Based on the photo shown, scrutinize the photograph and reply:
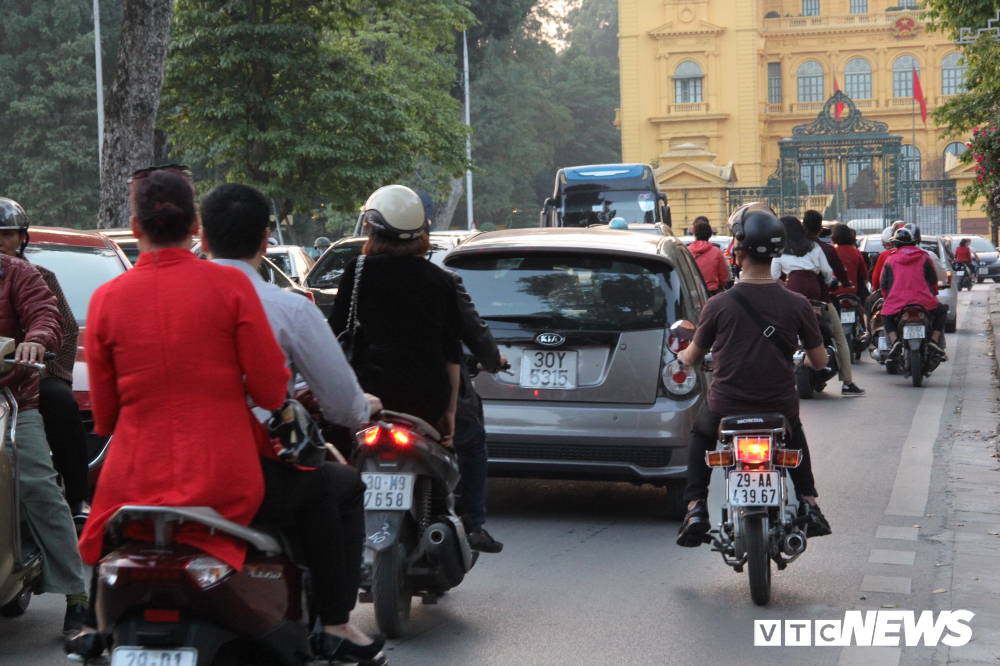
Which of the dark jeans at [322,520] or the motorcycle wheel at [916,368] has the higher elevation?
the dark jeans at [322,520]

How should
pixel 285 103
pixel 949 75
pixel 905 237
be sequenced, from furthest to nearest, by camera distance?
pixel 949 75, pixel 285 103, pixel 905 237

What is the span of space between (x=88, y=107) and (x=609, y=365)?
43.0 meters

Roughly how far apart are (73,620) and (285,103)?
21.1 metres

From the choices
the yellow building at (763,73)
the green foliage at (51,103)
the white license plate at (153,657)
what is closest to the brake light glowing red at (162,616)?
the white license plate at (153,657)

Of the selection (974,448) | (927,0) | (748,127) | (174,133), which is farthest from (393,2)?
(748,127)

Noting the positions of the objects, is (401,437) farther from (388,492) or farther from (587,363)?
(587,363)

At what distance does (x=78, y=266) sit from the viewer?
29.9ft

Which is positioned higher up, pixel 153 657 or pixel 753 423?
pixel 753 423

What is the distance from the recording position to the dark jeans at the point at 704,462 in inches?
237

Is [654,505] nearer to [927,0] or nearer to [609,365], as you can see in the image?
[609,365]

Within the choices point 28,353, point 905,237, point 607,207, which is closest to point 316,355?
point 28,353

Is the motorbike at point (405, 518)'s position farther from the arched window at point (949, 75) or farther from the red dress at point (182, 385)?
the arched window at point (949, 75)

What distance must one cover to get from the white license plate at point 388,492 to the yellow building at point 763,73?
217ft

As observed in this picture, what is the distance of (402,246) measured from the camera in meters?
5.18
